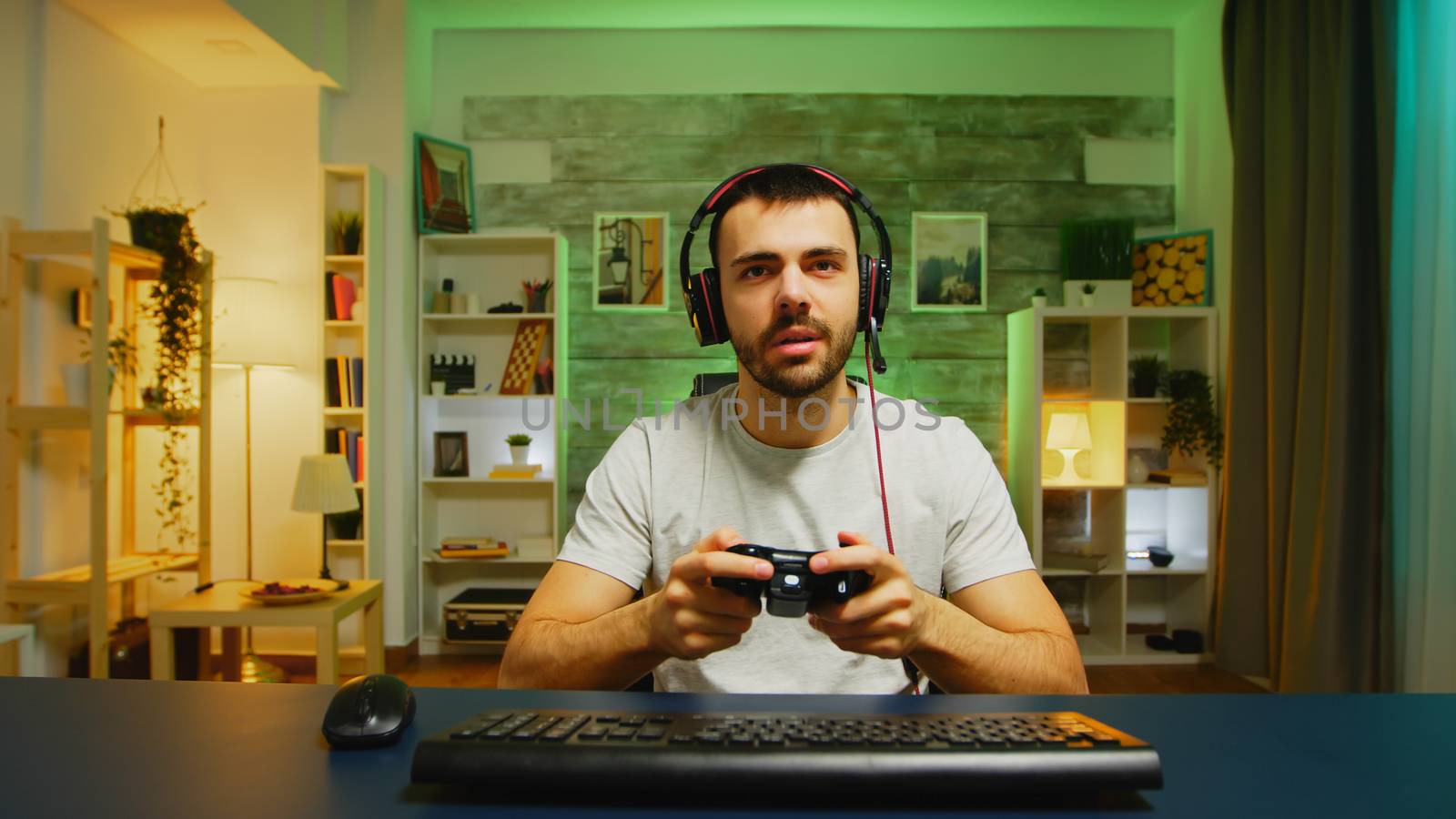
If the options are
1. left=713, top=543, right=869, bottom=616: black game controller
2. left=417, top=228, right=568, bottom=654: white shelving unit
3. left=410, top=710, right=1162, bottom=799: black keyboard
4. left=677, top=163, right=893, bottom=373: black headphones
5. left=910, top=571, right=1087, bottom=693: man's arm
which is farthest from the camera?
left=417, top=228, right=568, bottom=654: white shelving unit

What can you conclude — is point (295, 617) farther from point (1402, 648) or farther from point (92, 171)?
point (1402, 648)

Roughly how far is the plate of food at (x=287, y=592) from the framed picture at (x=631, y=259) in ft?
5.80

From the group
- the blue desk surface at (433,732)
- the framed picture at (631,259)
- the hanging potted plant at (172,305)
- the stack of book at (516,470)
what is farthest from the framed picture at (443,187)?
the blue desk surface at (433,732)

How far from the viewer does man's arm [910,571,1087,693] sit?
2.96 ft

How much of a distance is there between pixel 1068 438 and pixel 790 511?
2884 millimetres

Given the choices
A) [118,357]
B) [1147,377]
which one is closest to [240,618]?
[118,357]

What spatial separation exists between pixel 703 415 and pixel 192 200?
11.4ft

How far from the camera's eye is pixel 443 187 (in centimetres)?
374

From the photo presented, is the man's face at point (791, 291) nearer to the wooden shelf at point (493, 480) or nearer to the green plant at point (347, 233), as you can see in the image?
the wooden shelf at point (493, 480)

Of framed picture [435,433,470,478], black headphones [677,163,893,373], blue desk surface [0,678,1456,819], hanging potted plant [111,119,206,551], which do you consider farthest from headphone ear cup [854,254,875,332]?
framed picture [435,433,470,478]

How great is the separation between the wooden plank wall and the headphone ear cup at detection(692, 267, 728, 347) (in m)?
2.54

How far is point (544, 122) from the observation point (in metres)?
3.89

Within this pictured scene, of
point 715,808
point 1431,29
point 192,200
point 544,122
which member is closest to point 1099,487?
point 1431,29

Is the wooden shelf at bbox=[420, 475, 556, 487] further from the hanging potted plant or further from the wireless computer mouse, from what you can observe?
the wireless computer mouse
